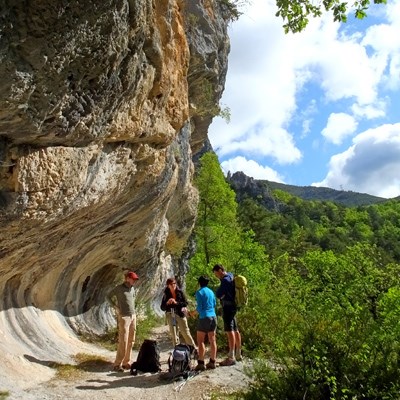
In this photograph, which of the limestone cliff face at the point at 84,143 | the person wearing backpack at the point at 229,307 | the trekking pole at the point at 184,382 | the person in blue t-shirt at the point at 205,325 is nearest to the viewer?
the limestone cliff face at the point at 84,143

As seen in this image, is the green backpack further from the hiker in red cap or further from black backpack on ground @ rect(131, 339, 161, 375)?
the hiker in red cap

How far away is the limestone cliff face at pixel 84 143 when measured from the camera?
4.66 meters

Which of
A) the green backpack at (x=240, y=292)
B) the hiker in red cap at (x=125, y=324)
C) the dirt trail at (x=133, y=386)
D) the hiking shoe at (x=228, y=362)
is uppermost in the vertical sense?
the green backpack at (x=240, y=292)

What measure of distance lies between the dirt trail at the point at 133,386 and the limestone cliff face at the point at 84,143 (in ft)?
3.80

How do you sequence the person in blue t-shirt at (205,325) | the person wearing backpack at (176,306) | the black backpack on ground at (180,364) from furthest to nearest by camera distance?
the person wearing backpack at (176,306), the person in blue t-shirt at (205,325), the black backpack on ground at (180,364)

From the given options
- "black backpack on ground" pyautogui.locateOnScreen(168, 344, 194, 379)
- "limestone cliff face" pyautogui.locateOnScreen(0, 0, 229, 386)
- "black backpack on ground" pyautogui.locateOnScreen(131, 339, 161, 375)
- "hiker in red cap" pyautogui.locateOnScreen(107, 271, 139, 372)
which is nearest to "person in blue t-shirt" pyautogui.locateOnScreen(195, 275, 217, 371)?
"black backpack on ground" pyautogui.locateOnScreen(168, 344, 194, 379)

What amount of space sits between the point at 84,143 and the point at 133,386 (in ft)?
12.4

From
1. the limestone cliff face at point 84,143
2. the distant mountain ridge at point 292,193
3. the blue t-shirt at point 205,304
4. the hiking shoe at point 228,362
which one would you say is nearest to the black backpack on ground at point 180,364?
the blue t-shirt at point 205,304

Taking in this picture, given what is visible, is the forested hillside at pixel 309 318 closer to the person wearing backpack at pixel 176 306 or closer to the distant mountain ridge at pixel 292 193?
the person wearing backpack at pixel 176 306

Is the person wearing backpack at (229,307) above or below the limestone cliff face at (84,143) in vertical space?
below

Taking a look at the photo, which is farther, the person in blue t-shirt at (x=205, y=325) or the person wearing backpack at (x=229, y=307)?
the person wearing backpack at (x=229, y=307)

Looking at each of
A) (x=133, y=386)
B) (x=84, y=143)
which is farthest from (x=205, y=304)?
(x=84, y=143)

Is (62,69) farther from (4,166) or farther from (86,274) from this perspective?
(86,274)

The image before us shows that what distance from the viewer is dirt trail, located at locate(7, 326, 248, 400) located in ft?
21.0
